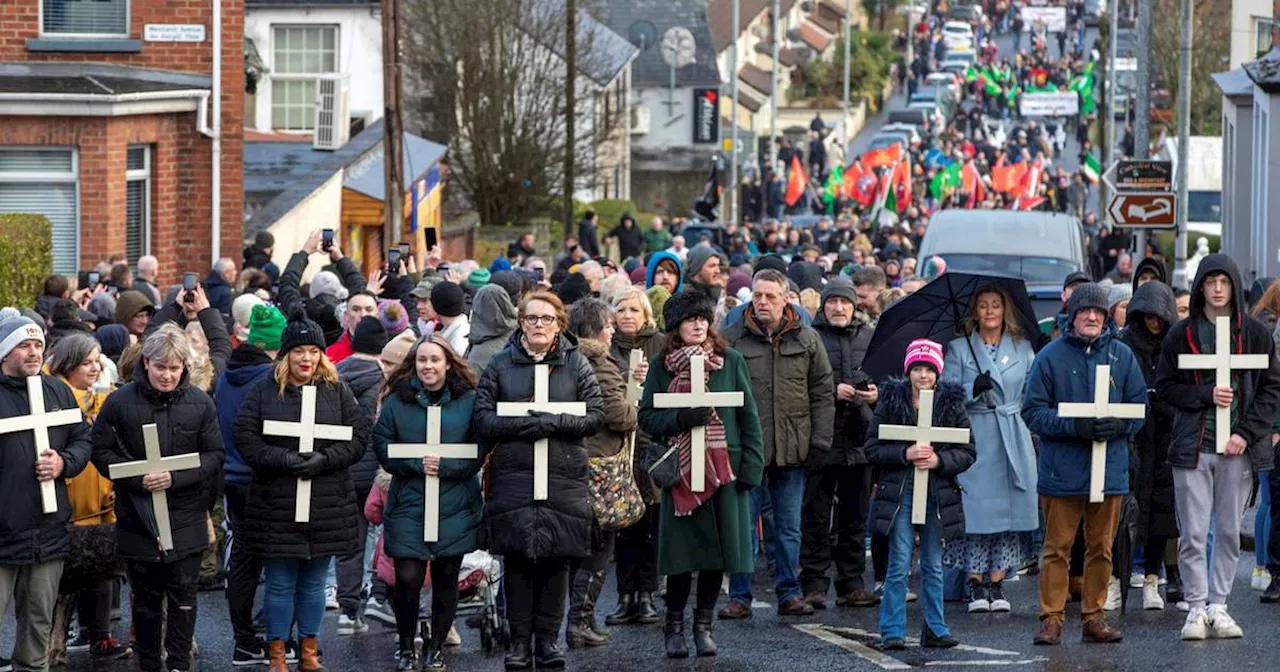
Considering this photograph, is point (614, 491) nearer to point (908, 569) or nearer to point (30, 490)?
point (908, 569)

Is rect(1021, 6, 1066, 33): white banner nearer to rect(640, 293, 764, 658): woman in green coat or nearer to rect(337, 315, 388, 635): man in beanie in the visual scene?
rect(337, 315, 388, 635): man in beanie

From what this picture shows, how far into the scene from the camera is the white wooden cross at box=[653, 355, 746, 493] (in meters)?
11.1

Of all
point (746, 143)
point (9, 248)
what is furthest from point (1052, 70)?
point (9, 248)

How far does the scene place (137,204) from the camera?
25.0 m

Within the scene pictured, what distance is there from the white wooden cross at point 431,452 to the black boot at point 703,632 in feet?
4.55

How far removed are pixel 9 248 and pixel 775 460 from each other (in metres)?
9.27

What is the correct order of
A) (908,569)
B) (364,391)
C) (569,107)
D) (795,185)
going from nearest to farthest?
(908,569) → (364,391) → (569,107) → (795,185)

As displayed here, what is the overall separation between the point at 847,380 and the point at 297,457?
12.5 feet

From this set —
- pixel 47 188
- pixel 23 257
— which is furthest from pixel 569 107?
pixel 23 257

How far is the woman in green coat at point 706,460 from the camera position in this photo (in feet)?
36.6

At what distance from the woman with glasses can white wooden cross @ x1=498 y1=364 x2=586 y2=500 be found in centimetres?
2

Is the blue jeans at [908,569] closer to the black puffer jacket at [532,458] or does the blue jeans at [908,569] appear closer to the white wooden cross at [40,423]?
the black puffer jacket at [532,458]

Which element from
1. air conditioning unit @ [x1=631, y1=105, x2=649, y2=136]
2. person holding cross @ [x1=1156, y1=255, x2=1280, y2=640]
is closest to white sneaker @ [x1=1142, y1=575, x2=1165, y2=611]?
person holding cross @ [x1=1156, y1=255, x2=1280, y2=640]

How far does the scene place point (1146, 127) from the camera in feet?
101
